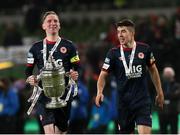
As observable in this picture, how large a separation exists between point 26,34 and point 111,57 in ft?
46.1

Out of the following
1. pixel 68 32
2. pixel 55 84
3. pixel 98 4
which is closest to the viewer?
pixel 55 84

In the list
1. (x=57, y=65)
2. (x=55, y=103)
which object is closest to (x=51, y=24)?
(x=57, y=65)

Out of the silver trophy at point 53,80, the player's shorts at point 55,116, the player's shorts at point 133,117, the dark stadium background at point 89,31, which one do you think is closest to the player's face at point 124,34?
the player's shorts at point 133,117

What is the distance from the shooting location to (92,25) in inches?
993

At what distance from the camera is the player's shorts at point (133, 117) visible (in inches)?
423

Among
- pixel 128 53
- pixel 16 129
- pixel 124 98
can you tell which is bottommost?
pixel 16 129

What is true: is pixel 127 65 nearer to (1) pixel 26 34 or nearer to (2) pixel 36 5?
(2) pixel 36 5

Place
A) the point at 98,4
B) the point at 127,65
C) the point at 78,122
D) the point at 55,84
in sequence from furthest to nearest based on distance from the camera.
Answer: the point at 98,4
the point at 78,122
the point at 127,65
the point at 55,84

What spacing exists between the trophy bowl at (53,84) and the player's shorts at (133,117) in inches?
46.6

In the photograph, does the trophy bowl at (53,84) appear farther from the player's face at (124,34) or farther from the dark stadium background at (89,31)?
the dark stadium background at (89,31)

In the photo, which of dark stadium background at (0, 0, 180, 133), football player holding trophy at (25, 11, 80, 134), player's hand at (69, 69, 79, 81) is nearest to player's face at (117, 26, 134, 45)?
football player holding trophy at (25, 11, 80, 134)

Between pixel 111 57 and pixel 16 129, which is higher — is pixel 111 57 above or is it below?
above

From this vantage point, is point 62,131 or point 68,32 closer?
point 62,131

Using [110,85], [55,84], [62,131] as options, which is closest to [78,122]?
[110,85]
